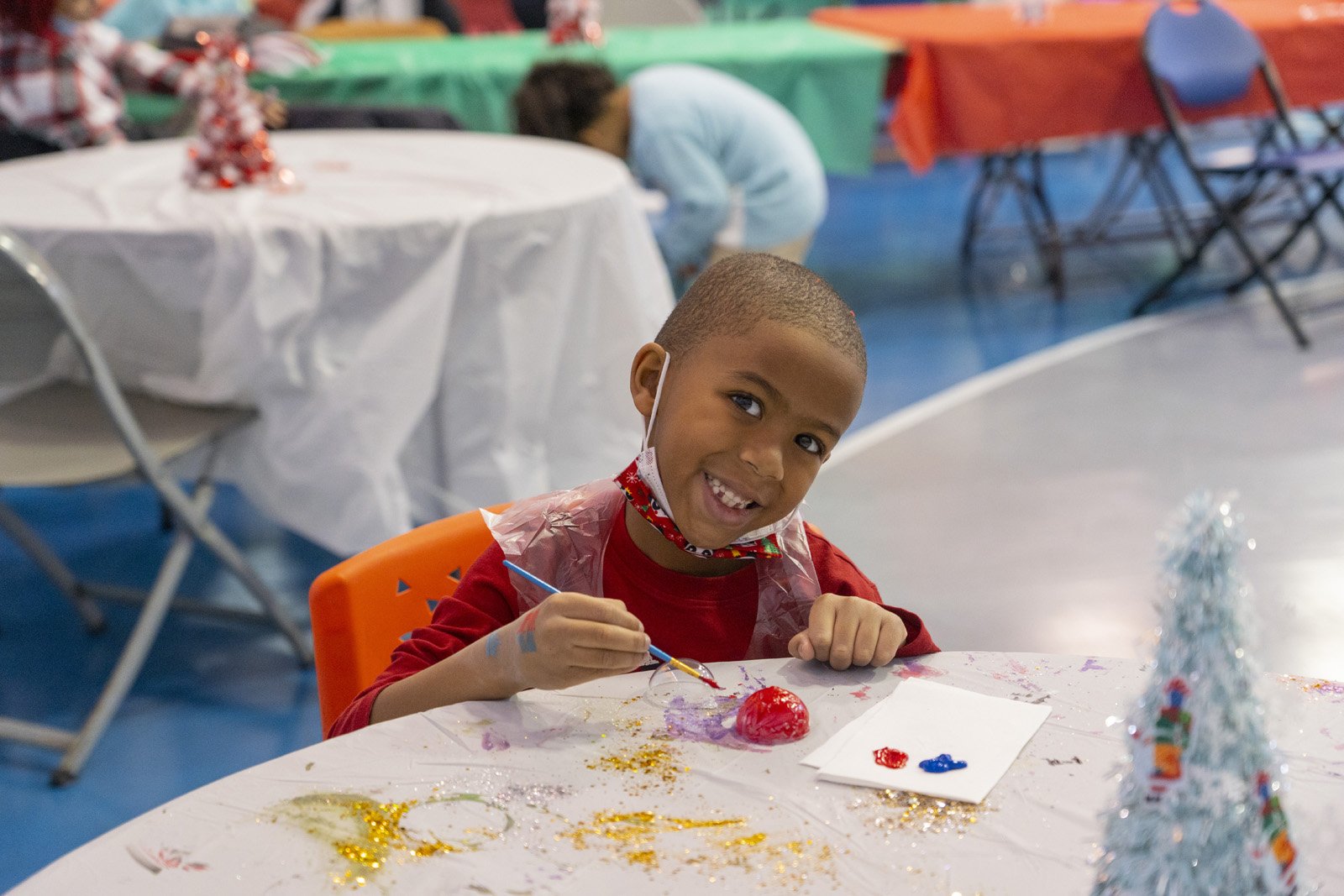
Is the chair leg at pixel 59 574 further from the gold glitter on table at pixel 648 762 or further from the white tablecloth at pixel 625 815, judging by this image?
the gold glitter on table at pixel 648 762

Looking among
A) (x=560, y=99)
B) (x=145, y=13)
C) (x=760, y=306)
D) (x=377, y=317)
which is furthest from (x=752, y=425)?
(x=145, y=13)

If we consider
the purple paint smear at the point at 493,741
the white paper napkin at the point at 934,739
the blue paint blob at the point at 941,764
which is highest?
the blue paint blob at the point at 941,764

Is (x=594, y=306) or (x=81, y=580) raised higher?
(x=594, y=306)

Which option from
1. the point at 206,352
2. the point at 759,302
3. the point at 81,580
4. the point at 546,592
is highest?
the point at 759,302

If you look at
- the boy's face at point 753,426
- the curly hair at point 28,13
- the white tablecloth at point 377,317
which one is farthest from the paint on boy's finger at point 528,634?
the curly hair at point 28,13

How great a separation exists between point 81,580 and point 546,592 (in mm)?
2182

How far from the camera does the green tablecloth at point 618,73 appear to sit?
452 centimetres

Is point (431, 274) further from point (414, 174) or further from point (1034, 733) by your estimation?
point (1034, 733)

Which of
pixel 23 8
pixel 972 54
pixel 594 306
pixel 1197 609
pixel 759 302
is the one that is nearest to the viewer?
pixel 1197 609

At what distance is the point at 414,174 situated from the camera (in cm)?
296

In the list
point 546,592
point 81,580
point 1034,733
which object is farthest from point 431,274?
point 1034,733

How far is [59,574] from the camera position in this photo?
108 inches

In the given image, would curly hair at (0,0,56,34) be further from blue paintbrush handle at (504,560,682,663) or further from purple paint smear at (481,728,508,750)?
purple paint smear at (481,728,508,750)

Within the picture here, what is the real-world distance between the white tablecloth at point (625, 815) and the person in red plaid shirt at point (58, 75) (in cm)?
300
